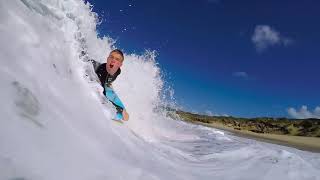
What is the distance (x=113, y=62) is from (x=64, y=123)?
403 cm

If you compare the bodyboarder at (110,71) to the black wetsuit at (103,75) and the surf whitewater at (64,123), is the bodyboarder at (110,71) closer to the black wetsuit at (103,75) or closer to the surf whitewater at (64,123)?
the black wetsuit at (103,75)

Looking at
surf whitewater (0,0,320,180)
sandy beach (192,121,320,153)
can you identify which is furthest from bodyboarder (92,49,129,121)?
sandy beach (192,121,320,153)

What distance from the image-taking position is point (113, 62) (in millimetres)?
7953

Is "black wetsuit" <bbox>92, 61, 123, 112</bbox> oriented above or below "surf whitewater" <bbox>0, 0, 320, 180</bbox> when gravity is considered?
above

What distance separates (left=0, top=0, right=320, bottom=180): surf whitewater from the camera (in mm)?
3111

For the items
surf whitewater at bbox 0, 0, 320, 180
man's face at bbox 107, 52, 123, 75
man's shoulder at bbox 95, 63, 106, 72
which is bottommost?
surf whitewater at bbox 0, 0, 320, 180

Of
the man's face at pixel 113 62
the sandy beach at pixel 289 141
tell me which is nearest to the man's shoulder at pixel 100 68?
the man's face at pixel 113 62

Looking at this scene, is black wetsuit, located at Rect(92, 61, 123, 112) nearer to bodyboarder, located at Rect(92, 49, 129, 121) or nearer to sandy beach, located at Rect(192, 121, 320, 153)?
bodyboarder, located at Rect(92, 49, 129, 121)

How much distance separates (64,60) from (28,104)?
6.30 ft

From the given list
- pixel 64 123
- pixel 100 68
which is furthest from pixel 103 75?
pixel 64 123

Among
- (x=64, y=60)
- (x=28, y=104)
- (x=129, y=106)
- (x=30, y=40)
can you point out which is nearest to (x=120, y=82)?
(x=129, y=106)

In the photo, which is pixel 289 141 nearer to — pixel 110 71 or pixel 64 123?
pixel 110 71

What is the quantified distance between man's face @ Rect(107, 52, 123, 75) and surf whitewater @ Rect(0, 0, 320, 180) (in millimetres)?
795

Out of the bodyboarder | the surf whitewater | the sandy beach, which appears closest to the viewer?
the surf whitewater
